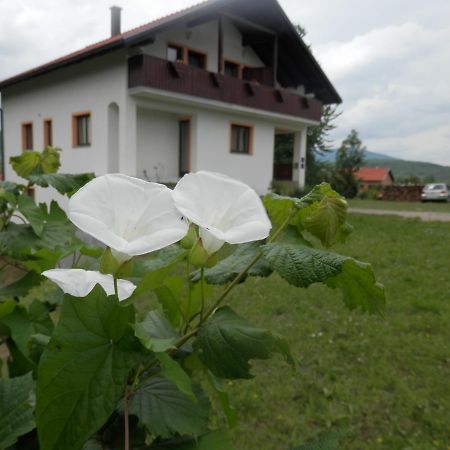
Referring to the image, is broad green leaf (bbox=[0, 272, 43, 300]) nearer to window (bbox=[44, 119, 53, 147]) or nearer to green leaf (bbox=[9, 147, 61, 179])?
green leaf (bbox=[9, 147, 61, 179])

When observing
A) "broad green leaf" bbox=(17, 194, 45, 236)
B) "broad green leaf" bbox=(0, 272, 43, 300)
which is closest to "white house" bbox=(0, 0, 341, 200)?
"broad green leaf" bbox=(17, 194, 45, 236)

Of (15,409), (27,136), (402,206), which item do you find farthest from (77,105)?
(402,206)

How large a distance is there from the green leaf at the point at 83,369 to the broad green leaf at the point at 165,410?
0.16m

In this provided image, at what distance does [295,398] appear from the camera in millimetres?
2590

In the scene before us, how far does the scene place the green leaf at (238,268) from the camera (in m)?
0.63

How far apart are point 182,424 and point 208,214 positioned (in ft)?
0.97

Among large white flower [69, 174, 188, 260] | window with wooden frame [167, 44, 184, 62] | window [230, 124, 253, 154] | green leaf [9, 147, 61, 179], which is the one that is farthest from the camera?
window [230, 124, 253, 154]

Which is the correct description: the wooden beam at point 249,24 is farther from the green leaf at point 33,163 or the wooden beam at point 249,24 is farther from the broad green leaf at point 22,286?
the broad green leaf at point 22,286

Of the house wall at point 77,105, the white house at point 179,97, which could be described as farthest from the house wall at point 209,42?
the house wall at point 77,105

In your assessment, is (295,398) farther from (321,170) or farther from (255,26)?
(321,170)

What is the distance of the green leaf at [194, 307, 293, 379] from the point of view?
1.71 feet

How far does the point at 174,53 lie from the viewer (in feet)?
36.3

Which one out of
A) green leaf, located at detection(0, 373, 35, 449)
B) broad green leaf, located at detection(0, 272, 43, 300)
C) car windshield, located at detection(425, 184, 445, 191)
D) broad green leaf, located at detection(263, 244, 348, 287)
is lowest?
car windshield, located at detection(425, 184, 445, 191)

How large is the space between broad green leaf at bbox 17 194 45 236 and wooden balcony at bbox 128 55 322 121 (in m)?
8.57
